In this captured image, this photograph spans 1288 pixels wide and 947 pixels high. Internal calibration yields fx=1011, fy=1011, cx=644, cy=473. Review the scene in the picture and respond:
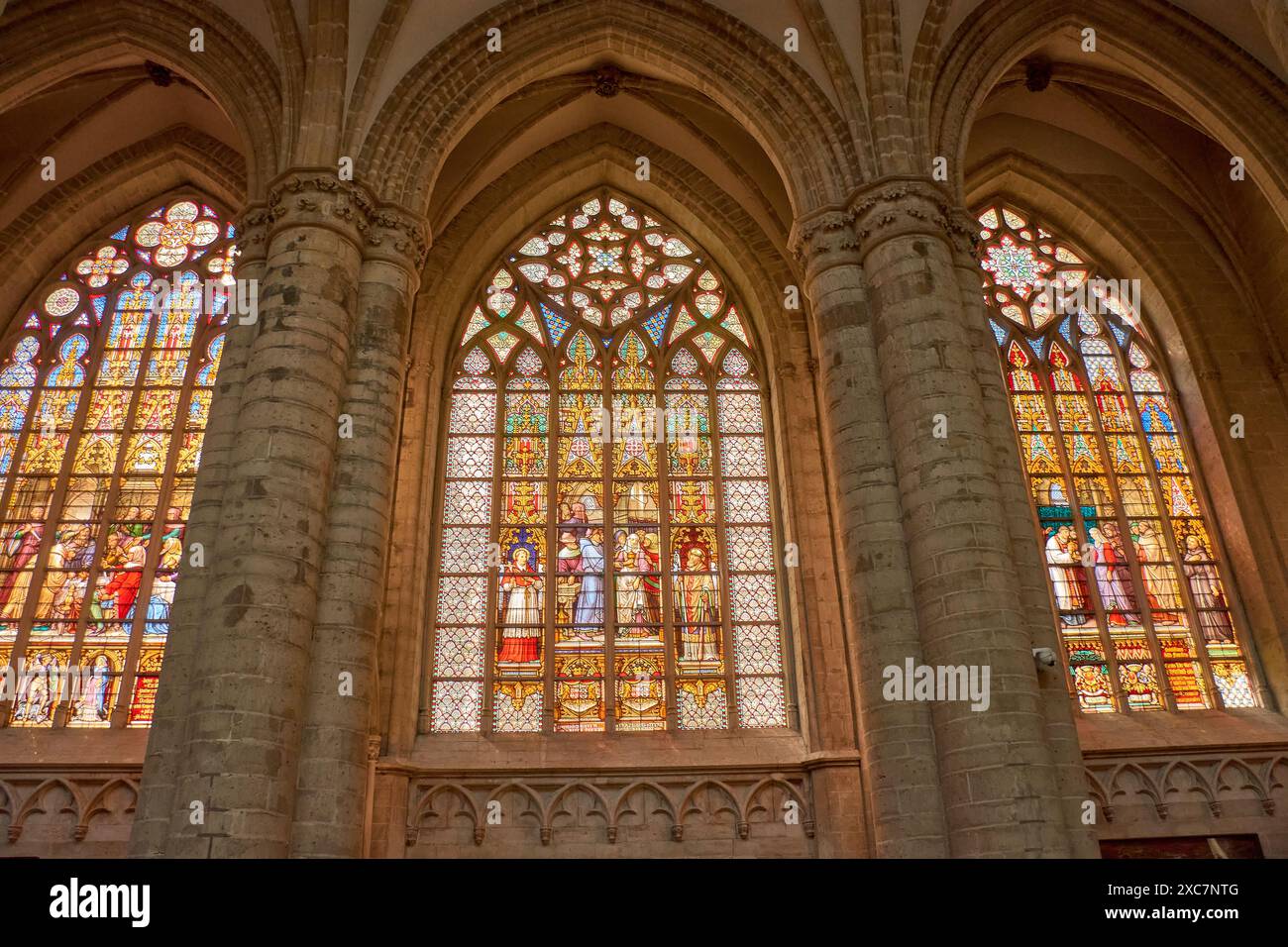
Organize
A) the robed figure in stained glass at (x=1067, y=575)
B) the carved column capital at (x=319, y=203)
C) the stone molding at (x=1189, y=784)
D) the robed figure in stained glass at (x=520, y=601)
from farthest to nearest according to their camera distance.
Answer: the robed figure in stained glass at (x=1067, y=575) → the robed figure in stained glass at (x=520, y=601) → the stone molding at (x=1189, y=784) → the carved column capital at (x=319, y=203)

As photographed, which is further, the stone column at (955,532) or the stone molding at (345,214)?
the stone molding at (345,214)

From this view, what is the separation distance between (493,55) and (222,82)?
9.70ft

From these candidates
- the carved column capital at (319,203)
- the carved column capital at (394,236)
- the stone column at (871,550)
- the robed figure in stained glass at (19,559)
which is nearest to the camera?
the stone column at (871,550)

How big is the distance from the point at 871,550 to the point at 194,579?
578cm

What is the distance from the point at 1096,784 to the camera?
418 inches

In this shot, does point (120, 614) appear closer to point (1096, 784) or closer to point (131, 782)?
point (131, 782)

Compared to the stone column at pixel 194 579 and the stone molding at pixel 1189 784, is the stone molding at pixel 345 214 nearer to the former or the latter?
the stone column at pixel 194 579

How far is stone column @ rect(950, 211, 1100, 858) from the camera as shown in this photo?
794 centimetres

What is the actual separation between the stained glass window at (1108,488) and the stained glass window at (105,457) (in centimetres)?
1062

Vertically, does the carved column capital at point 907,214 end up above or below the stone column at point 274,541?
above

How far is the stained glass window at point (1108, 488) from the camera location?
38.8 feet

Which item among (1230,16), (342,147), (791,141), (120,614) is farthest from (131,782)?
(1230,16)

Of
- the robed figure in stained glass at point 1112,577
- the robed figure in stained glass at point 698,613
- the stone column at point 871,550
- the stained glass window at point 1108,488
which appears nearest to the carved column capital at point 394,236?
the stone column at point 871,550

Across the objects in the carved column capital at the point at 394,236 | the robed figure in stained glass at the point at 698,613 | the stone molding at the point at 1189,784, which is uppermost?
the carved column capital at the point at 394,236
